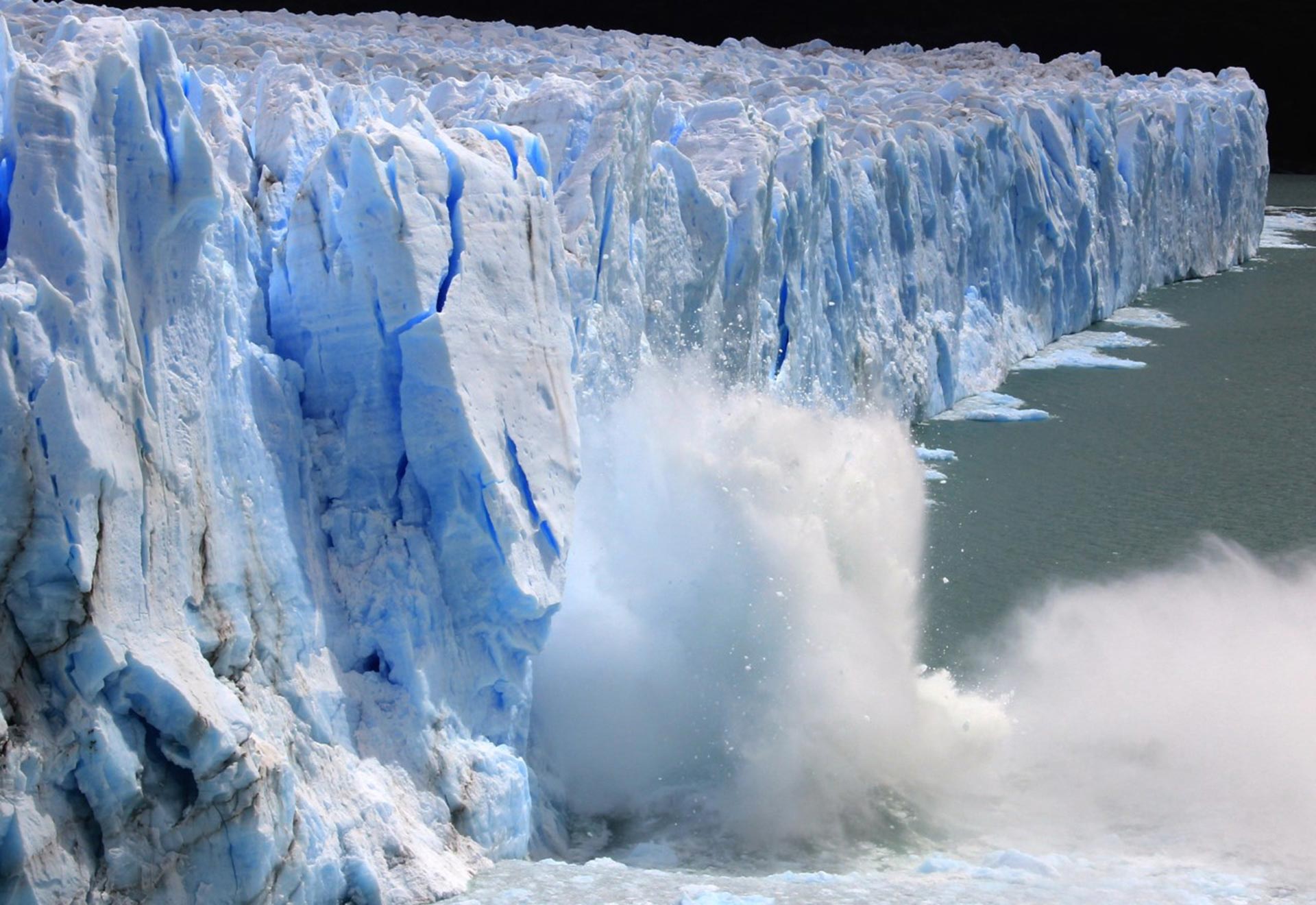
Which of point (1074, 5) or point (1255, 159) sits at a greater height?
point (1074, 5)

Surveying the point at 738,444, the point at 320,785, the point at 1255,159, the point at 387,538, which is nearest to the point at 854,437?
the point at 738,444

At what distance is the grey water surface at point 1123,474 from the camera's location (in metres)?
7.79

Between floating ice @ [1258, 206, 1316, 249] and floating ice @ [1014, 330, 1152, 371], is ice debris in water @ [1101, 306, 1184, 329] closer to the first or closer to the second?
floating ice @ [1014, 330, 1152, 371]

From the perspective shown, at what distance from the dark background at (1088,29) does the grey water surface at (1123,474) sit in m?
20.8

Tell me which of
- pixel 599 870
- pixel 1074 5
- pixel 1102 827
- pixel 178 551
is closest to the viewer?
pixel 178 551

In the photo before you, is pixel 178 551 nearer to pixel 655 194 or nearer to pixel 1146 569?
pixel 655 194

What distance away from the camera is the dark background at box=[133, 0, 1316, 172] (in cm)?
3291

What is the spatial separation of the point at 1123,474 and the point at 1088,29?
2763cm

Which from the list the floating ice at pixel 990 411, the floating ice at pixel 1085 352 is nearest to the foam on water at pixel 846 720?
the floating ice at pixel 990 411

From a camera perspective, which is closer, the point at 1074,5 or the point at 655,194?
the point at 655,194

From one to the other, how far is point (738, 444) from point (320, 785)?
11.7 feet

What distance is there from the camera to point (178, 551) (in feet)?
11.8

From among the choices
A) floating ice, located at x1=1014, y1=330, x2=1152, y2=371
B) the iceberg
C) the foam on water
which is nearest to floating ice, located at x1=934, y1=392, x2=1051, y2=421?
floating ice, located at x1=1014, y1=330, x2=1152, y2=371

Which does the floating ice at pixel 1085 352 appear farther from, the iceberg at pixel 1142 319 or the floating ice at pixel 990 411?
the floating ice at pixel 990 411
